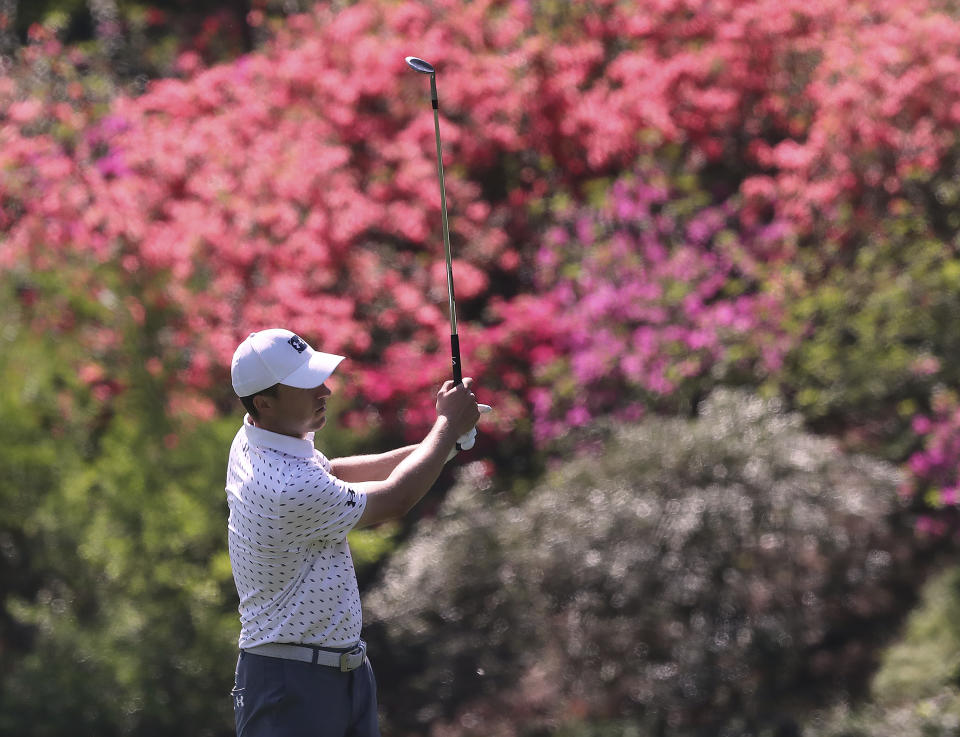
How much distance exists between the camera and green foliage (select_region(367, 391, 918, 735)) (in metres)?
5.18

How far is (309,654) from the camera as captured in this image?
2766mm

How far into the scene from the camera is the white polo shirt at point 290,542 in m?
2.60

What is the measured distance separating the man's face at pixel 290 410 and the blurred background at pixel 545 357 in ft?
8.46

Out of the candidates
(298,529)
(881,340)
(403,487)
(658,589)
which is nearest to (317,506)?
(298,529)

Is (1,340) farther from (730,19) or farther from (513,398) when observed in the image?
(730,19)

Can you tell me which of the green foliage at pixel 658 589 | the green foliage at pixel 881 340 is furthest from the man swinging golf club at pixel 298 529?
the green foliage at pixel 881 340

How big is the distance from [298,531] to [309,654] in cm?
32

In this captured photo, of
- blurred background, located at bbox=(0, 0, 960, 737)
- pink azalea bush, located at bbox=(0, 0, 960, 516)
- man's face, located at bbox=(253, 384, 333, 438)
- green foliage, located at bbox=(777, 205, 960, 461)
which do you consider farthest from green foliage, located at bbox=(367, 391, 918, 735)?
man's face, located at bbox=(253, 384, 333, 438)

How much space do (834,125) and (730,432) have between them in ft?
7.81

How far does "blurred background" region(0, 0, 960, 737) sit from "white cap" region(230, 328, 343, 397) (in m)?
2.63

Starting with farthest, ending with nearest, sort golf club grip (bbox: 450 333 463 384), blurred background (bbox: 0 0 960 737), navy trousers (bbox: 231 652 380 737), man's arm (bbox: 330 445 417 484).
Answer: blurred background (bbox: 0 0 960 737)
man's arm (bbox: 330 445 417 484)
golf club grip (bbox: 450 333 463 384)
navy trousers (bbox: 231 652 380 737)

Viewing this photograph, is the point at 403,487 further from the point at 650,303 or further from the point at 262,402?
the point at 650,303

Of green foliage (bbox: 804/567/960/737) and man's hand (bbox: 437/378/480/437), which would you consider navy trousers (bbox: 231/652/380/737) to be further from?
green foliage (bbox: 804/567/960/737)

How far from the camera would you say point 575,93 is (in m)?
7.86
